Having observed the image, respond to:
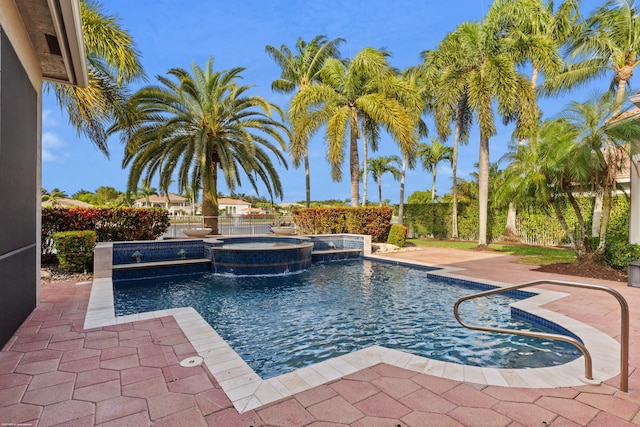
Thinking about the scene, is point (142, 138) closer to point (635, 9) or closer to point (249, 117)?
point (249, 117)

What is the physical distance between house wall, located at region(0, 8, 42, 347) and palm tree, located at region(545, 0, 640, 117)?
69.7 ft

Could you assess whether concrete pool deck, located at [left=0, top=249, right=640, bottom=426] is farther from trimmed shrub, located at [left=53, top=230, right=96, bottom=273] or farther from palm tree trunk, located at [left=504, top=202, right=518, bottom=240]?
palm tree trunk, located at [left=504, top=202, right=518, bottom=240]

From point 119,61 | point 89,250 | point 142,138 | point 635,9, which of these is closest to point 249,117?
point 142,138

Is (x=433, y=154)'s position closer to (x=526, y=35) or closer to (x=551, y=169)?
(x=526, y=35)

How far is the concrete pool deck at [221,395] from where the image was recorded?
2.48 m

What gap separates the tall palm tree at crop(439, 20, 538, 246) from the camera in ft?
44.3

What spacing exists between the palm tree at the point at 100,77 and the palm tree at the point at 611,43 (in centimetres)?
1968

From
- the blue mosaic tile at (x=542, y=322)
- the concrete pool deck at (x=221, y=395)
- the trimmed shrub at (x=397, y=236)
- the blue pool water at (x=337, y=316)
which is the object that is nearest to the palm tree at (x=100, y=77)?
the blue pool water at (x=337, y=316)

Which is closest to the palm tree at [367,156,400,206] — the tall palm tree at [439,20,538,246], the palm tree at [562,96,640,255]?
the tall palm tree at [439,20,538,246]

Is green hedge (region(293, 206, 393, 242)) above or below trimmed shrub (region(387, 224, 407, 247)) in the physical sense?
above

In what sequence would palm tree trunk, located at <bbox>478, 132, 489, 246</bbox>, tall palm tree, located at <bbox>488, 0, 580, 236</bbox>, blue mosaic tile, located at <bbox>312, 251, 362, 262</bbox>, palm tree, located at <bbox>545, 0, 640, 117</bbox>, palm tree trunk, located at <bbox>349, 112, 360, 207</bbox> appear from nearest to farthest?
blue mosaic tile, located at <bbox>312, 251, 362, 262</bbox> → tall palm tree, located at <bbox>488, 0, 580, 236</bbox> → palm tree trunk, located at <bbox>478, 132, 489, 246</bbox> → palm tree, located at <bbox>545, 0, 640, 117</bbox> → palm tree trunk, located at <bbox>349, 112, 360, 207</bbox>

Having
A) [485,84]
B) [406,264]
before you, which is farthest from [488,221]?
[406,264]

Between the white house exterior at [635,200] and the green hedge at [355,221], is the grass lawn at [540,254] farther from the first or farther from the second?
the green hedge at [355,221]

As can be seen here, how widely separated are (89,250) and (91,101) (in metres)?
4.05
